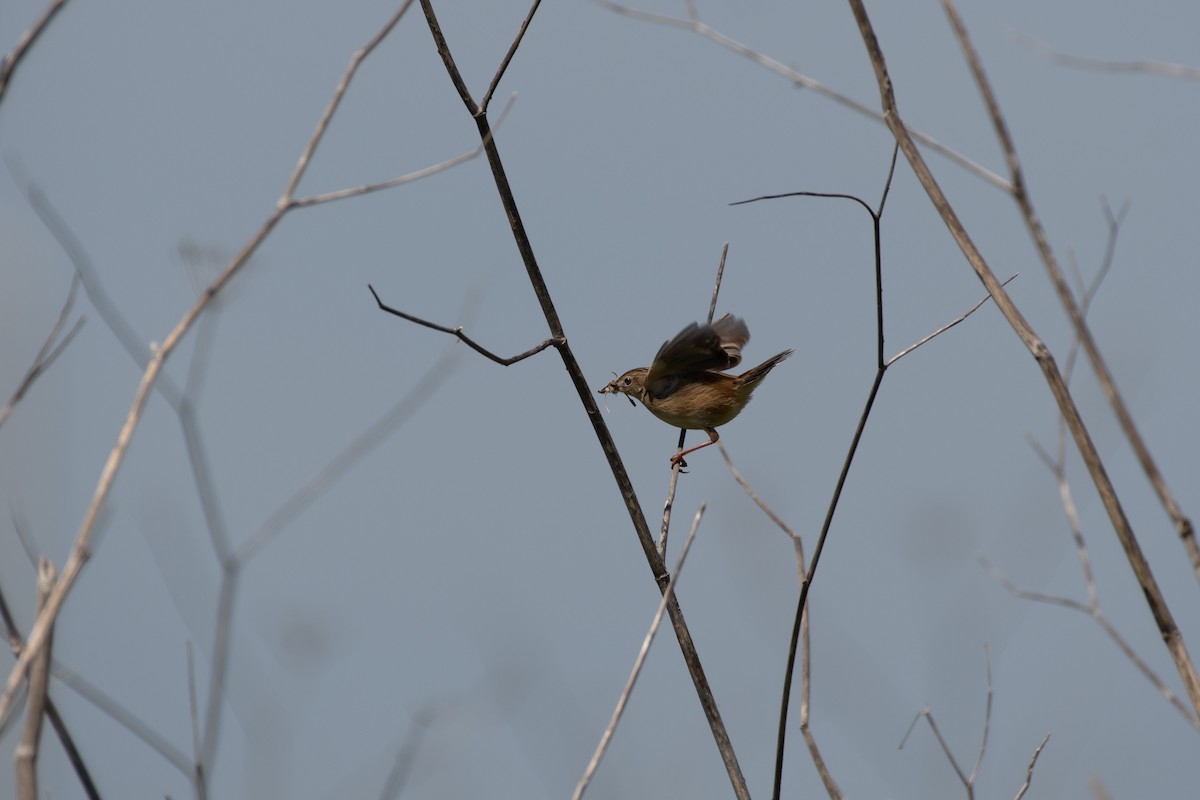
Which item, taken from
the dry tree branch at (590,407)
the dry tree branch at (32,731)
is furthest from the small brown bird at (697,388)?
the dry tree branch at (32,731)

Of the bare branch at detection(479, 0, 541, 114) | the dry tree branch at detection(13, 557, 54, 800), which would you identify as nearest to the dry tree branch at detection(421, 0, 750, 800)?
the bare branch at detection(479, 0, 541, 114)

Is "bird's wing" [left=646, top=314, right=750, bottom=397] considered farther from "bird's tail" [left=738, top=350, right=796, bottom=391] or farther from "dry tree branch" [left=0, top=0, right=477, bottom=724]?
"dry tree branch" [left=0, top=0, right=477, bottom=724]

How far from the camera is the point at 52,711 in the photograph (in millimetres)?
1560

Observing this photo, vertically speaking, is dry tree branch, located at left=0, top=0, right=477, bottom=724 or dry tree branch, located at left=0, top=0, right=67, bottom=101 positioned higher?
dry tree branch, located at left=0, top=0, right=67, bottom=101

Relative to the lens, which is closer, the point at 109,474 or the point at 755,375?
the point at 109,474

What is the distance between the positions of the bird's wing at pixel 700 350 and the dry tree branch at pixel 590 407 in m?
1.30

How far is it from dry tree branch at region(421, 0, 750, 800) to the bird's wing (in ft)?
4.28

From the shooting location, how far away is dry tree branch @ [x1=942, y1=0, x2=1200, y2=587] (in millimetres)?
1233

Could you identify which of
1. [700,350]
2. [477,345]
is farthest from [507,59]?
[700,350]

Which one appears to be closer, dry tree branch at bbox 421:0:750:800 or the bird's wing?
dry tree branch at bbox 421:0:750:800

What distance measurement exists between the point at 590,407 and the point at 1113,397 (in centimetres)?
129

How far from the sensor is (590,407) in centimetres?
238

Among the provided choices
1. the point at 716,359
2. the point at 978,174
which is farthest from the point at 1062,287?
the point at 716,359

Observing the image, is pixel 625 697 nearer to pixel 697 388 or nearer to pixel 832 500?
pixel 832 500
